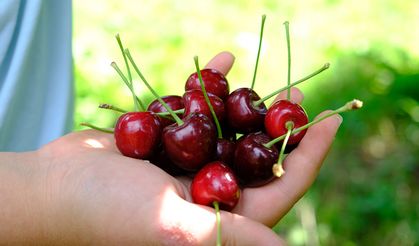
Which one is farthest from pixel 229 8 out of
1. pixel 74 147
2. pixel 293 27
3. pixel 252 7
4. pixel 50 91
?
pixel 74 147

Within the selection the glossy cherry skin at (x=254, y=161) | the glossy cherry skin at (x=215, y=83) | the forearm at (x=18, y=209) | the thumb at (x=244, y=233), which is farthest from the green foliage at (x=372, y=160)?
the forearm at (x=18, y=209)

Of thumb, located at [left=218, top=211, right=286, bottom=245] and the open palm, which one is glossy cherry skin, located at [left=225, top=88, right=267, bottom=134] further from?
thumb, located at [left=218, top=211, right=286, bottom=245]

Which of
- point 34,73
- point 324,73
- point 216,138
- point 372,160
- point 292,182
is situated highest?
point 34,73

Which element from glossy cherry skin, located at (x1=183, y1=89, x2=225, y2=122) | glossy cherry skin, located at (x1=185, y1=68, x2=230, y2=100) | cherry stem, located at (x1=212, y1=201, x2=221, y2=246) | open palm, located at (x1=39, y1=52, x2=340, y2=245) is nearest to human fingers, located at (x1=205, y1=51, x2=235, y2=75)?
glossy cherry skin, located at (x1=185, y1=68, x2=230, y2=100)

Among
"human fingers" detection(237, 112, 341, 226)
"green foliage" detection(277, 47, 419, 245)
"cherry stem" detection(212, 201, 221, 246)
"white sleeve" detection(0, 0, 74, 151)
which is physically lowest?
"green foliage" detection(277, 47, 419, 245)

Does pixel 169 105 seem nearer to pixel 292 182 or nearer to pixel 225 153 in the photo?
pixel 225 153

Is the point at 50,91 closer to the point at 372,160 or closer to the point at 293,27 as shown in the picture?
the point at 372,160

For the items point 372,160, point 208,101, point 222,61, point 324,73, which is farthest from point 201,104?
point 324,73

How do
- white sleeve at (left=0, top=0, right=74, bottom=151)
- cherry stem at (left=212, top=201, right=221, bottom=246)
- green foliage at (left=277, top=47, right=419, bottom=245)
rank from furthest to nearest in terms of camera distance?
1. green foliage at (left=277, top=47, right=419, bottom=245)
2. white sleeve at (left=0, top=0, right=74, bottom=151)
3. cherry stem at (left=212, top=201, right=221, bottom=246)
